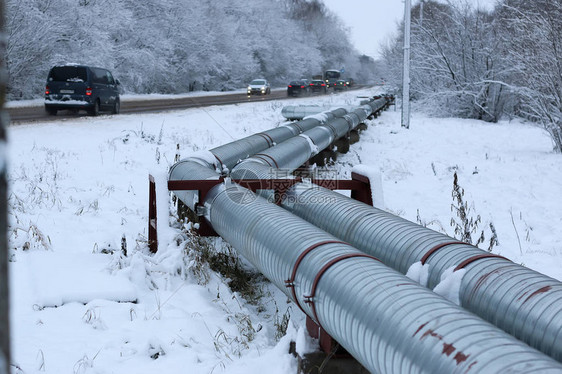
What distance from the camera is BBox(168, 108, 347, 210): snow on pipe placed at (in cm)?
576

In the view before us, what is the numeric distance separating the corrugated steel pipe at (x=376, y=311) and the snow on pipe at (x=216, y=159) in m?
1.74

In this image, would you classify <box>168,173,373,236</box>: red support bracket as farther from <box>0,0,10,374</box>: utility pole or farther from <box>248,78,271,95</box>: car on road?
<box>248,78,271,95</box>: car on road

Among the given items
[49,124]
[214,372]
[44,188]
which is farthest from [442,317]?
[49,124]

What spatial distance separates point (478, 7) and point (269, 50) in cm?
4315

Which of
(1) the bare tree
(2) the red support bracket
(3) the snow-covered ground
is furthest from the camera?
(1) the bare tree

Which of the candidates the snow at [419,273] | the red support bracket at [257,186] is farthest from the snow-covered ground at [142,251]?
the snow at [419,273]

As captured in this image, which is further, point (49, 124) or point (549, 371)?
point (49, 124)

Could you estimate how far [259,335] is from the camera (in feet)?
13.2

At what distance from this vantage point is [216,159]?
6.88 meters

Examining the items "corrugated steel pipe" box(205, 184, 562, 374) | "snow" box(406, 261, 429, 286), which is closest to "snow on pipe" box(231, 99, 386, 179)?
"corrugated steel pipe" box(205, 184, 562, 374)

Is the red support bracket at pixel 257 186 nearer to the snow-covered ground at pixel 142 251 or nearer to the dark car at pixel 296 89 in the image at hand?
the snow-covered ground at pixel 142 251

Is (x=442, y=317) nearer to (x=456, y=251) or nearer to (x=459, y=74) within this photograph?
(x=456, y=251)

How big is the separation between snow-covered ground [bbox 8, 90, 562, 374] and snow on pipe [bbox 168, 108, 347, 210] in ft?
1.18

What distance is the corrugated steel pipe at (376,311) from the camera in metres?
1.97
